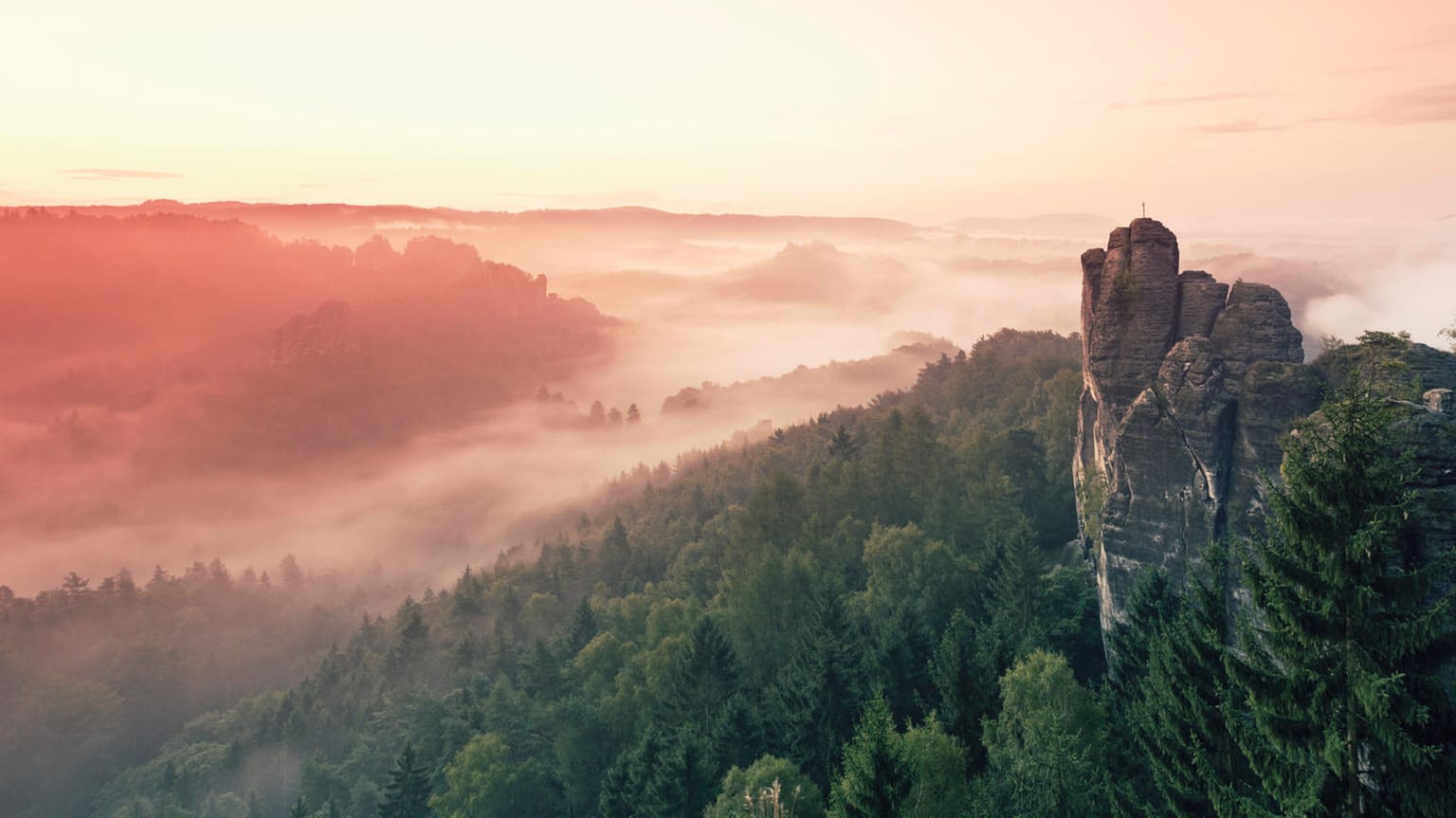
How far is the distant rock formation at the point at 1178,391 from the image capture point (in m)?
39.2

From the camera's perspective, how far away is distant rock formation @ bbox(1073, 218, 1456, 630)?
39.2 meters

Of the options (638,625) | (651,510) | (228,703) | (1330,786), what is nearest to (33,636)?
(228,703)

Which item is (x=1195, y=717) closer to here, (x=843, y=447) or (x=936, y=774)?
(x=936, y=774)

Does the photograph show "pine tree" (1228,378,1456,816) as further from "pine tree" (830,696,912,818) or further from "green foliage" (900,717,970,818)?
"green foliage" (900,717,970,818)

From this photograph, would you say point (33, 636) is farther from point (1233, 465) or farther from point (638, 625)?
point (1233, 465)

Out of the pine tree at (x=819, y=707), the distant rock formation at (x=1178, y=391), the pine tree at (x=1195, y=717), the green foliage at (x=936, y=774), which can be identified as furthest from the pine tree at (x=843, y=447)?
the pine tree at (x=1195, y=717)

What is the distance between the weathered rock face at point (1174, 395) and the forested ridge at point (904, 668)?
11.7ft

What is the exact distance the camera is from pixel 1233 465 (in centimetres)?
4088

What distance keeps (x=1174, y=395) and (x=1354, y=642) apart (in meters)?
28.8

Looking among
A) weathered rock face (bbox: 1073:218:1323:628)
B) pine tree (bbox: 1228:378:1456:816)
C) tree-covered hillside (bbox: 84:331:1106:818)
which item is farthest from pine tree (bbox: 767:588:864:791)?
pine tree (bbox: 1228:378:1456:816)

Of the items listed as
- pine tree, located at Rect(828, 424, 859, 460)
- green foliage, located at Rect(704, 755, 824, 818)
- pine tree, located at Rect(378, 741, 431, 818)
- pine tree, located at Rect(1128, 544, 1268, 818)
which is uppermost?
pine tree, located at Rect(1128, 544, 1268, 818)

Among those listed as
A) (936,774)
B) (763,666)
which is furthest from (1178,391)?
(763,666)

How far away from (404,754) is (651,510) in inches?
3654

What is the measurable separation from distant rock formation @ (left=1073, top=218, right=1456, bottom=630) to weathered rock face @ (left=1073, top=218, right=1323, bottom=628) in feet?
0.18
